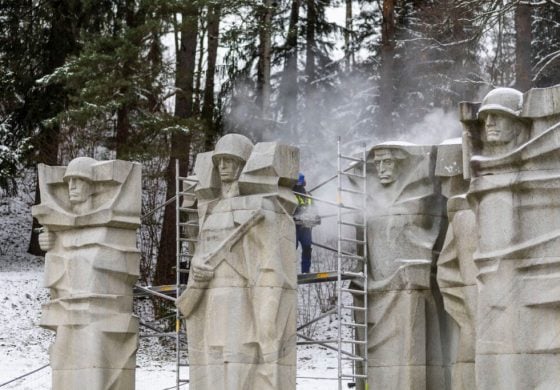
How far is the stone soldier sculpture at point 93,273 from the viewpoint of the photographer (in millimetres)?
16781

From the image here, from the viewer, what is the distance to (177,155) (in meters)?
24.9

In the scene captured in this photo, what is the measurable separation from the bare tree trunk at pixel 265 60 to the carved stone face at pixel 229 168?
986cm

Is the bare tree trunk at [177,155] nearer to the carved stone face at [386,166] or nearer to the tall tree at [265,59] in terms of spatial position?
the tall tree at [265,59]

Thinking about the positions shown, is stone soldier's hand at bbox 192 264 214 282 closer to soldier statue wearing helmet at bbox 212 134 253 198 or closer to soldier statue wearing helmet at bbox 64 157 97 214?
soldier statue wearing helmet at bbox 212 134 253 198

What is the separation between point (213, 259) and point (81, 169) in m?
2.59

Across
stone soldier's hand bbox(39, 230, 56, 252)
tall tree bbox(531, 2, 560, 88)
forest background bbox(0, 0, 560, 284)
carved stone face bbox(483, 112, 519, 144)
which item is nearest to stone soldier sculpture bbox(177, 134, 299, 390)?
stone soldier's hand bbox(39, 230, 56, 252)

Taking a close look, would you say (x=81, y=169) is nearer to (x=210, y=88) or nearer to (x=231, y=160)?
(x=231, y=160)

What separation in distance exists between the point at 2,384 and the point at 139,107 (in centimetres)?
790

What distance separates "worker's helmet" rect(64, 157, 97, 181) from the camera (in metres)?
17.1

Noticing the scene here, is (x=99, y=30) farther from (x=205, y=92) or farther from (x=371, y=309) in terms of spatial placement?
(x=371, y=309)

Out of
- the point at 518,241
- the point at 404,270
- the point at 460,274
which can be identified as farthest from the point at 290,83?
the point at 518,241

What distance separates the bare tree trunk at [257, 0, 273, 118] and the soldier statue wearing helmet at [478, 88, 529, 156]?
1224cm

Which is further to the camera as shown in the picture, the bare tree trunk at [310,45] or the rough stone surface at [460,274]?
the bare tree trunk at [310,45]

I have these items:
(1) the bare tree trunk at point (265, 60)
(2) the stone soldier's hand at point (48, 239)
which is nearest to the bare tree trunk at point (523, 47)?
(1) the bare tree trunk at point (265, 60)
